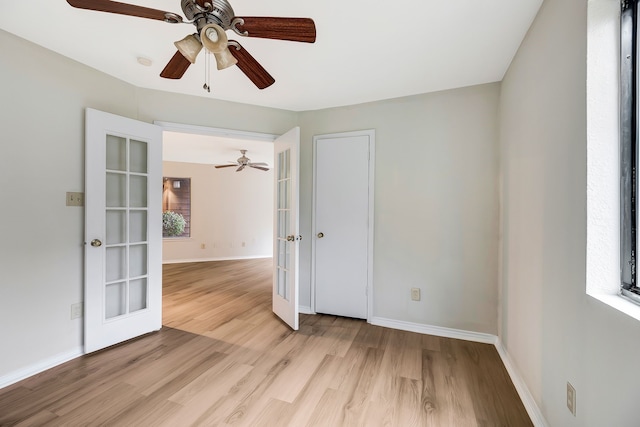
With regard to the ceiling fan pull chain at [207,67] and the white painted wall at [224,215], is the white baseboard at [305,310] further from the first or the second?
the white painted wall at [224,215]

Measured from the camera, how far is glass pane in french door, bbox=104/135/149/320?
233 centimetres

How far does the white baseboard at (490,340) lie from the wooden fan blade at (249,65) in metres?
2.43

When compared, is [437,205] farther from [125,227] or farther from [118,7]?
[125,227]

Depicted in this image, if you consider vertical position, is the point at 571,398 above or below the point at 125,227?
below

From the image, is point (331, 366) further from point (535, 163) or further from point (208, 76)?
point (208, 76)

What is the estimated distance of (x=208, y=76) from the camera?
2.30m

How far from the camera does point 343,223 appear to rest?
291 centimetres

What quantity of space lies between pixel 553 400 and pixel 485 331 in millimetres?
1152

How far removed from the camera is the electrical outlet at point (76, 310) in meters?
2.12

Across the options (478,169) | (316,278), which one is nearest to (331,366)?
(316,278)

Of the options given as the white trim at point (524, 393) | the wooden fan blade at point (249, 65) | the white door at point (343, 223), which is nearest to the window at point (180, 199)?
the white door at point (343, 223)

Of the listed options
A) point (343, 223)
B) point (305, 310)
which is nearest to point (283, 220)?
point (343, 223)

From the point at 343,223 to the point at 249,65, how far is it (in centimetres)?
182

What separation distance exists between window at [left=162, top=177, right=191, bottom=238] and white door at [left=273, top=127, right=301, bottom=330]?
14.3 ft
